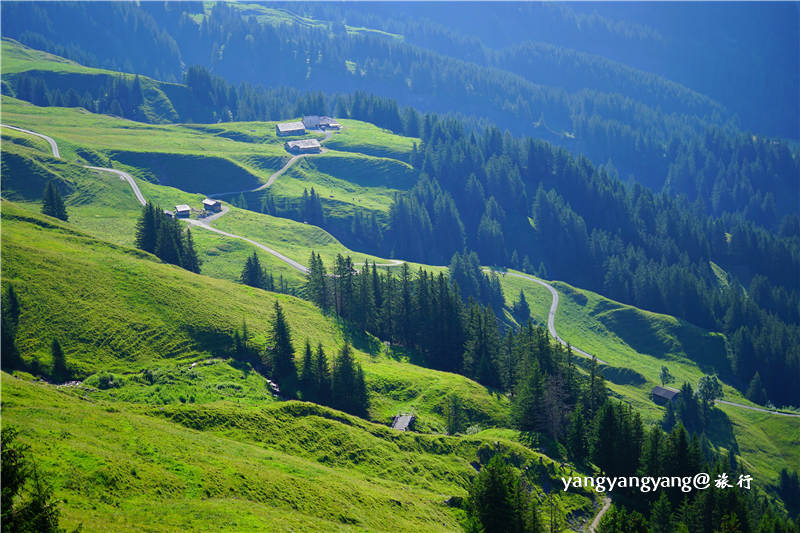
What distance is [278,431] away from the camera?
6819 cm

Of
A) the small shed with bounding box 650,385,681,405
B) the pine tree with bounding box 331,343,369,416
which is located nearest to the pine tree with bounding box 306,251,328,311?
the pine tree with bounding box 331,343,369,416

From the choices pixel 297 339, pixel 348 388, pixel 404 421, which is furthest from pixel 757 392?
pixel 297 339

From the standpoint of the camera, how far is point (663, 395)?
5620 inches

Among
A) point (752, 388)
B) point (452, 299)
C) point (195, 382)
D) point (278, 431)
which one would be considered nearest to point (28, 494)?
point (278, 431)

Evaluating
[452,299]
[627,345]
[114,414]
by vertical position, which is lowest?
[627,345]

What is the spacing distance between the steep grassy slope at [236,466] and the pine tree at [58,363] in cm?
913

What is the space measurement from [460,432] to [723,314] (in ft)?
478

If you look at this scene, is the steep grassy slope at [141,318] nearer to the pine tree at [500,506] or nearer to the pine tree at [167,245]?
the pine tree at [167,245]

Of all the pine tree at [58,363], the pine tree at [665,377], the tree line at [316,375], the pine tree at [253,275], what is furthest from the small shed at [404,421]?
the pine tree at [665,377]

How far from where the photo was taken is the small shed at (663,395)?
141 m

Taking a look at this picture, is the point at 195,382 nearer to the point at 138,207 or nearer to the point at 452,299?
the point at 452,299

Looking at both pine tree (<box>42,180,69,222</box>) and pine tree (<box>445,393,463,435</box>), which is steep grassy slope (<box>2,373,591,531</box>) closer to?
pine tree (<box>445,393,463,435</box>)

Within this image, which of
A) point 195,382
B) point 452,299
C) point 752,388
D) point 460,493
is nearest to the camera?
point 460,493

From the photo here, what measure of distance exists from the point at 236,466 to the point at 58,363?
32.5 m
